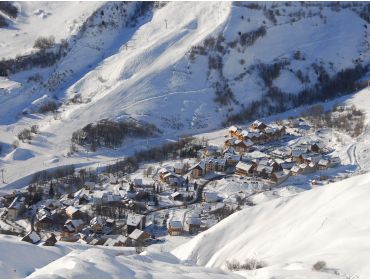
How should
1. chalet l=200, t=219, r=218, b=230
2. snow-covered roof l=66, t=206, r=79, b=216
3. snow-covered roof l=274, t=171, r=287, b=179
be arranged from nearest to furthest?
chalet l=200, t=219, r=218, b=230 → snow-covered roof l=66, t=206, r=79, b=216 → snow-covered roof l=274, t=171, r=287, b=179

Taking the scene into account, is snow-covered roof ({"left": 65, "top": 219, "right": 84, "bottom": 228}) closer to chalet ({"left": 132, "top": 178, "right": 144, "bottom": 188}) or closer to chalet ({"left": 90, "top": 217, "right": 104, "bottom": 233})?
chalet ({"left": 90, "top": 217, "right": 104, "bottom": 233})

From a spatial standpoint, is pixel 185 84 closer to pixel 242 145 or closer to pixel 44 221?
pixel 242 145

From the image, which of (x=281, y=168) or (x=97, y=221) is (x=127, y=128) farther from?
(x=97, y=221)

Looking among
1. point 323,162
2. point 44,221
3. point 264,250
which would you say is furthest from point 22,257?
point 323,162

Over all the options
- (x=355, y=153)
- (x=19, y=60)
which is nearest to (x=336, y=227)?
(x=355, y=153)

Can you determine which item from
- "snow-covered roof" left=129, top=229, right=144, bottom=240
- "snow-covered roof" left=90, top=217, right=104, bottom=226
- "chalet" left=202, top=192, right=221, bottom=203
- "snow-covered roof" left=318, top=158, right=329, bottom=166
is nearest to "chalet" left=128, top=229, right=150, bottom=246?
"snow-covered roof" left=129, top=229, right=144, bottom=240

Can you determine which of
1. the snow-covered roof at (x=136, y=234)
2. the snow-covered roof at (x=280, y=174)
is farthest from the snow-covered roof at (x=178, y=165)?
the snow-covered roof at (x=136, y=234)

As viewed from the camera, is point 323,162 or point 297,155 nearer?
point 323,162
